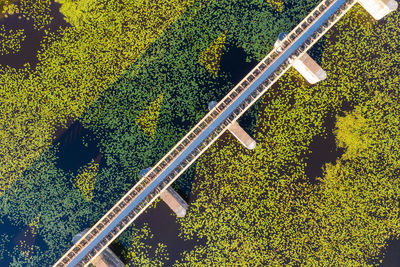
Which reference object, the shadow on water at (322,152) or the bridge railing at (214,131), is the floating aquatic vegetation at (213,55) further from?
the shadow on water at (322,152)

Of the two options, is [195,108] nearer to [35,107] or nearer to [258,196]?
[258,196]

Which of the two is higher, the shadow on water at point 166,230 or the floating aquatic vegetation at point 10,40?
the floating aquatic vegetation at point 10,40

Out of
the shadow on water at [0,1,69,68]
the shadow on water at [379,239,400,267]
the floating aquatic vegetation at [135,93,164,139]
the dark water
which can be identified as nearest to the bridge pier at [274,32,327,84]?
the dark water

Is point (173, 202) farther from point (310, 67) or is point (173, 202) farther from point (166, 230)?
point (310, 67)

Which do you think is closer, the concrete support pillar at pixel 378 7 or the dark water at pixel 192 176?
the concrete support pillar at pixel 378 7

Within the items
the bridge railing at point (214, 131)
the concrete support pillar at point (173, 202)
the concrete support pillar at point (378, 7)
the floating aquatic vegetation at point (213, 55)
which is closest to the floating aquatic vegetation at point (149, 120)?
the bridge railing at point (214, 131)
